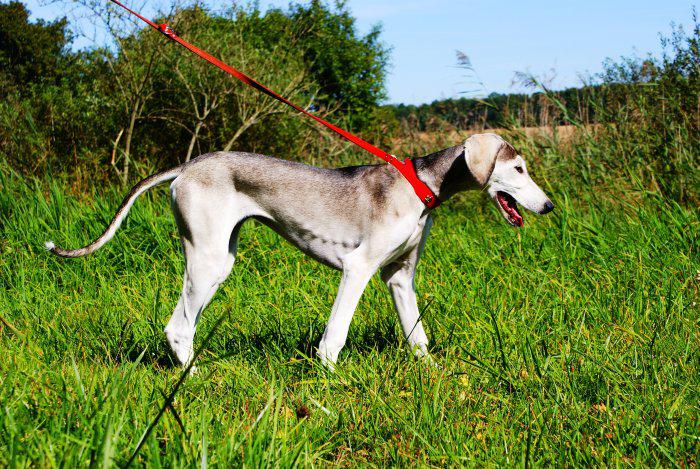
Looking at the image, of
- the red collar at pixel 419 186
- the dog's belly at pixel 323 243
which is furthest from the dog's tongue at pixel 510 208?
the dog's belly at pixel 323 243

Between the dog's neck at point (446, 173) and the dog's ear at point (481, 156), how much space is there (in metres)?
0.05

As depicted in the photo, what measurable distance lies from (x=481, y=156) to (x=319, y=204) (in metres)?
0.92

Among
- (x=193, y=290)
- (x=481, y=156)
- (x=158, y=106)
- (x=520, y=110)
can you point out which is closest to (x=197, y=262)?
(x=193, y=290)

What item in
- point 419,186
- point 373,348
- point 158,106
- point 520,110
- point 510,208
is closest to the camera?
point 419,186

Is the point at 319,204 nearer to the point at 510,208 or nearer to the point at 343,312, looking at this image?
the point at 343,312

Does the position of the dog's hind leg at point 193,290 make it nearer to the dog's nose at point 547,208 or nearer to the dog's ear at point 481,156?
the dog's ear at point 481,156

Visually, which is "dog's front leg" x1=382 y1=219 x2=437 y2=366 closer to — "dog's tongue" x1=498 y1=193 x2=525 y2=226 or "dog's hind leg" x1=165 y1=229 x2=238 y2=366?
"dog's tongue" x1=498 y1=193 x2=525 y2=226

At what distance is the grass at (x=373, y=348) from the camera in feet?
7.82

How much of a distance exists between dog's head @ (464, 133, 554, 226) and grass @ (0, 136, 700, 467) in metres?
0.64

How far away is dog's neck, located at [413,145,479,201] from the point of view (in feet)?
12.2

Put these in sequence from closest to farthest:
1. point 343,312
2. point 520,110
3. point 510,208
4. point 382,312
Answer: point 343,312
point 510,208
point 382,312
point 520,110

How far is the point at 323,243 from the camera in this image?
149 inches

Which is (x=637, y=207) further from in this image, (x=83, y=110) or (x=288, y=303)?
(x=83, y=110)

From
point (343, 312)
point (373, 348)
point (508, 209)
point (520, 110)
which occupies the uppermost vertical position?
point (520, 110)
